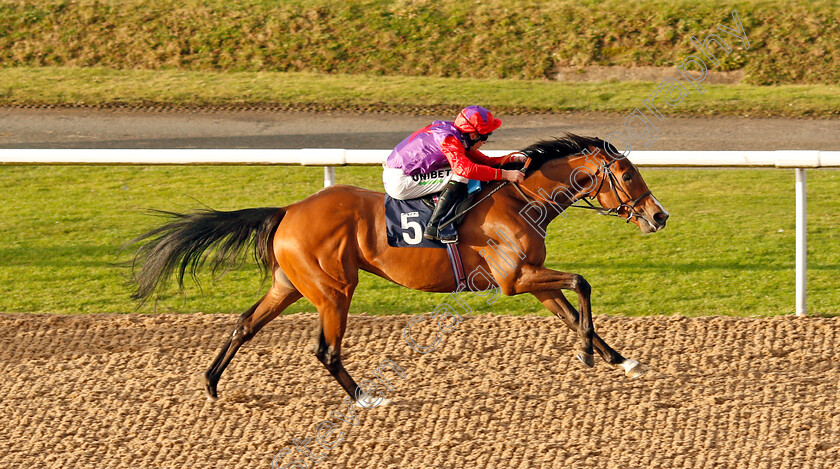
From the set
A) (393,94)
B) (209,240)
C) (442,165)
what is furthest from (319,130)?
(442,165)

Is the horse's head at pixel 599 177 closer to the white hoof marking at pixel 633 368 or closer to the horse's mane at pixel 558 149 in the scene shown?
the horse's mane at pixel 558 149

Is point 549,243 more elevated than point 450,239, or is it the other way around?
point 450,239

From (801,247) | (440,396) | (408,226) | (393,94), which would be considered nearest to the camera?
(408,226)

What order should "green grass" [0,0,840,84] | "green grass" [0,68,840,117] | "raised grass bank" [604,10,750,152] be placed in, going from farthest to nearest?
"green grass" [0,0,840,84]
"green grass" [0,68,840,117]
"raised grass bank" [604,10,750,152]

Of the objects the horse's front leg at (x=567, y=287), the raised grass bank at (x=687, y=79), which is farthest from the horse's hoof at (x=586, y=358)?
the raised grass bank at (x=687, y=79)

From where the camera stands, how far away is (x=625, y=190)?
5184 millimetres

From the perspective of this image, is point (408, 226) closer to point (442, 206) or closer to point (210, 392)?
point (442, 206)

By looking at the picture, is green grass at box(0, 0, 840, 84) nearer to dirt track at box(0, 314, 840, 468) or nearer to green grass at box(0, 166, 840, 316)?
green grass at box(0, 166, 840, 316)

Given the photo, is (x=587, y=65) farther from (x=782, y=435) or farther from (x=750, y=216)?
(x=782, y=435)

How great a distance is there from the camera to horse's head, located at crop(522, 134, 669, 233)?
518 cm

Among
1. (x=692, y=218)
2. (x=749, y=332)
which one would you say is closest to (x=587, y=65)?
(x=692, y=218)

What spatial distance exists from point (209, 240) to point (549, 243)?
3.15 m

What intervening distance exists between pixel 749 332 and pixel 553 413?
5.24 ft

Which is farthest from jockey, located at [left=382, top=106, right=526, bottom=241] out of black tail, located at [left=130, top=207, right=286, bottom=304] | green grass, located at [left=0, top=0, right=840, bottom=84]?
green grass, located at [left=0, top=0, right=840, bottom=84]
